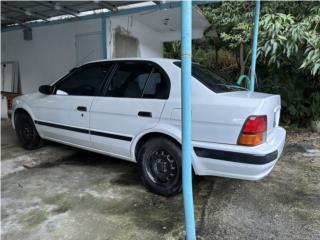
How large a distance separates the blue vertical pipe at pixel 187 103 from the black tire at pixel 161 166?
2.84ft

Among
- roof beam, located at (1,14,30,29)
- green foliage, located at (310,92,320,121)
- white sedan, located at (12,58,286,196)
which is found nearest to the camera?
white sedan, located at (12,58,286,196)

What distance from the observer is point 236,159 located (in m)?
2.65

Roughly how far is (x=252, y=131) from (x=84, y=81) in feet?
7.94

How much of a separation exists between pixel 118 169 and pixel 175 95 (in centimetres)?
160

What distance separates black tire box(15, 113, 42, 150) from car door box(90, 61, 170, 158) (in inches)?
60.4

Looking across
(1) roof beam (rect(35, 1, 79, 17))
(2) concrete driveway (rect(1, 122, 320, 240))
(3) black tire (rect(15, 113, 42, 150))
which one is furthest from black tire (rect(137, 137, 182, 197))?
(1) roof beam (rect(35, 1, 79, 17))

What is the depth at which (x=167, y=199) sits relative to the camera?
3143mm

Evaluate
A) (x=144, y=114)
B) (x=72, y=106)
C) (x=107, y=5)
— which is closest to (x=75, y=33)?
(x=107, y=5)

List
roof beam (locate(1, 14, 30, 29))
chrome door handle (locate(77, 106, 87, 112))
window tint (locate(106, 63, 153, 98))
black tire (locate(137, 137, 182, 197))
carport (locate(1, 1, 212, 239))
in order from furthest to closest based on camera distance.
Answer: roof beam (locate(1, 14, 30, 29)) → carport (locate(1, 1, 212, 239)) → chrome door handle (locate(77, 106, 87, 112)) → window tint (locate(106, 63, 153, 98)) → black tire (locate(137, 137, 182, 197))

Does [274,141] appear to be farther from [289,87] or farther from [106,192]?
[289,87]

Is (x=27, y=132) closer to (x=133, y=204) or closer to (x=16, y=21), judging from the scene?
(x=133, y=204)

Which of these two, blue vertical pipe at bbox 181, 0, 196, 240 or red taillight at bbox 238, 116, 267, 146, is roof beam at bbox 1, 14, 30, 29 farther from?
red taillight at bbox 238, 116, 267, 146

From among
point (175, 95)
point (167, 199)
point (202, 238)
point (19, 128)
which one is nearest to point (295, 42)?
point (175, 95)

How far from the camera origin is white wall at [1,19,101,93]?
768 centimetres
